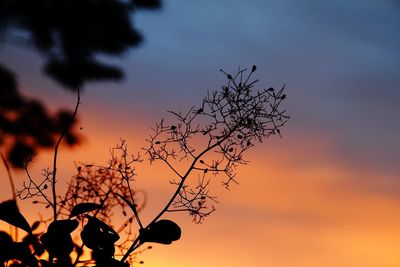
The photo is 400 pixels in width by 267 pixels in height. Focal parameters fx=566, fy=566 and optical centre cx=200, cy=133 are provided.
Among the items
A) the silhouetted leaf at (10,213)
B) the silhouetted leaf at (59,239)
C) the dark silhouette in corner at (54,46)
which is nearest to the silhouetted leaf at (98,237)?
the silhouetted leaf at (59,239)

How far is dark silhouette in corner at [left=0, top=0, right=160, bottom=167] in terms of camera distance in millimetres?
5332

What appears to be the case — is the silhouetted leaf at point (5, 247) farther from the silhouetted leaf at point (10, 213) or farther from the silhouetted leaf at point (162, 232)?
the silhouetted leaf at point (162, 232)

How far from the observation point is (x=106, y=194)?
2236mm

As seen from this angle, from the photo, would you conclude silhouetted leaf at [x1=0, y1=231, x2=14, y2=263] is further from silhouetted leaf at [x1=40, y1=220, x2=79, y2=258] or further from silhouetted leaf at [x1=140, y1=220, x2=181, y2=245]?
silhouetted leaf at [x1=140, y1=220, x2=181, y2=245]

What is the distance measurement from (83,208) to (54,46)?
3.85 m

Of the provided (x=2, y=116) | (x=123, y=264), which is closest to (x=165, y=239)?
(x=123, y=264)

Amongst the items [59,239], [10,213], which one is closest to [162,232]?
[59,239]

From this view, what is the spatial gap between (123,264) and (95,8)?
170 inches

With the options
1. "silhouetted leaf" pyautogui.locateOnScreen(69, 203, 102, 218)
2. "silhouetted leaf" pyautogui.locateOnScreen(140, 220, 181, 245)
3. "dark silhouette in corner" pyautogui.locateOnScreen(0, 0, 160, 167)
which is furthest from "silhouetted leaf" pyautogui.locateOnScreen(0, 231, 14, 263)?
"dark silhouette in corner" pyautogui.locateOnScreen(0, 0, 160, 167)

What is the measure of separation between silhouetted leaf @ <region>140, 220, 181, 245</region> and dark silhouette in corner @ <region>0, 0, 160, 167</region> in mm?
3160

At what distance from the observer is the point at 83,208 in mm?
2178

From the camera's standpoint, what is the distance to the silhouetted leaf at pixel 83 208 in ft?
7.13

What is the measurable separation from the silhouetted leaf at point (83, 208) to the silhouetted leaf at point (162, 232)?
9.1 inches

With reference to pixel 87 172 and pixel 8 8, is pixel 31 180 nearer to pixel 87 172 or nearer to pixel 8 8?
pixel 87 172
